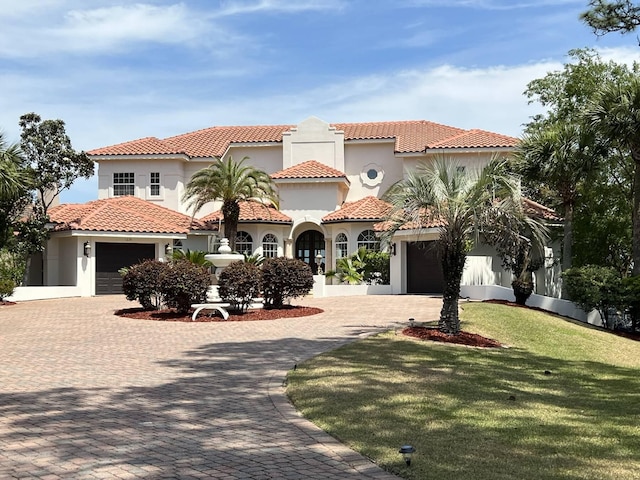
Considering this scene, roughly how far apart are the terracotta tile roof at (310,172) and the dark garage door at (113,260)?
325 inches

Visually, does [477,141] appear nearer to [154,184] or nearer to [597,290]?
[597,290]

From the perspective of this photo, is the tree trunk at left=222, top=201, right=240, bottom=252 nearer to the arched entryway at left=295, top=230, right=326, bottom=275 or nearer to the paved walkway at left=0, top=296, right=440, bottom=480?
the arched entryway at left=295, top=230, right=326, bottom=275

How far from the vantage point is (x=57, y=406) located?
856cm

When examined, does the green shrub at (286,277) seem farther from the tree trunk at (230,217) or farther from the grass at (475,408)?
the tree trunk at (230,217)

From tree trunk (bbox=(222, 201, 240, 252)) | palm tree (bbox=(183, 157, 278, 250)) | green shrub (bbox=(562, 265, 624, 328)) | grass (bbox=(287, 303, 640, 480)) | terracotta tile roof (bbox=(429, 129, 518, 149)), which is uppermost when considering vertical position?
terracotta tile roof (bbox=(429, 129, 518, 149))

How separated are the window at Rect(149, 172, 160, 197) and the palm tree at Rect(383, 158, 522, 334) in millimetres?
24497

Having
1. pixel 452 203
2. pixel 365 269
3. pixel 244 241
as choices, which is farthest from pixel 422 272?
pixel 452 203

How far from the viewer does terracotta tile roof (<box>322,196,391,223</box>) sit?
33750 mm

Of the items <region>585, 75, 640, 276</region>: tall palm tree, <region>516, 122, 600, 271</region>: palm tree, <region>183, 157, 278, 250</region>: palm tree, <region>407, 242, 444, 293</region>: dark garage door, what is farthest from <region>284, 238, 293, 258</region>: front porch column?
<region>585, 75, 640, 276</region>: tall palm tree

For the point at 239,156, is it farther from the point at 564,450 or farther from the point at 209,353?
the point at 564,450

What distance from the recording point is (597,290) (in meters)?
23.7

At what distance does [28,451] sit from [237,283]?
44.1ft

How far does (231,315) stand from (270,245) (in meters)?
15.6

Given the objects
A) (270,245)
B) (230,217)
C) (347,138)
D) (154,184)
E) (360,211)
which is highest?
(347,138)
